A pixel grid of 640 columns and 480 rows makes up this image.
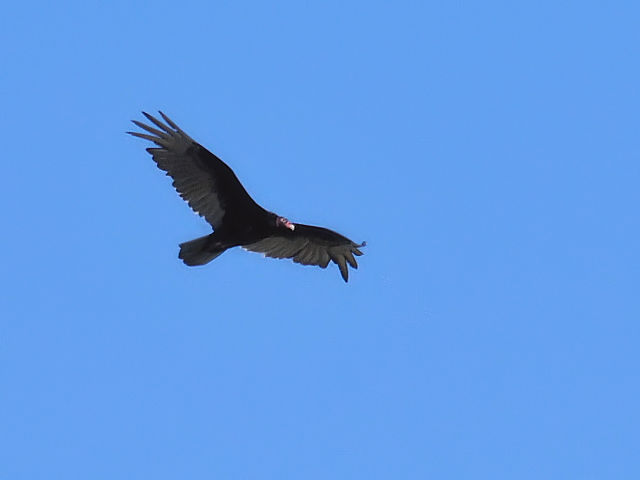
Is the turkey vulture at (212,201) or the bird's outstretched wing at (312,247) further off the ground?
the bird's outstretched wing at (312,247)

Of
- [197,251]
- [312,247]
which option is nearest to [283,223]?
[312,247]

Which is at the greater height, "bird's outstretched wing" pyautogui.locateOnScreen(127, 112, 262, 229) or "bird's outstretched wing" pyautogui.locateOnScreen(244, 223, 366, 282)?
"bird's outstretched wing" pyautogui.locateOnScreen(244, 223, 366, 282)

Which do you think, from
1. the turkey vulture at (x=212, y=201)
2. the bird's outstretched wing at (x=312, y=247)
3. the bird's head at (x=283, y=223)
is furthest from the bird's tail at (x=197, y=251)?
the bird's outstretched wing at (x=312, y=247)

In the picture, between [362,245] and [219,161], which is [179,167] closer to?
[219,161]

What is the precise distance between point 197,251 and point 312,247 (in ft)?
4.90

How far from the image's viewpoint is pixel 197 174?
17812mm

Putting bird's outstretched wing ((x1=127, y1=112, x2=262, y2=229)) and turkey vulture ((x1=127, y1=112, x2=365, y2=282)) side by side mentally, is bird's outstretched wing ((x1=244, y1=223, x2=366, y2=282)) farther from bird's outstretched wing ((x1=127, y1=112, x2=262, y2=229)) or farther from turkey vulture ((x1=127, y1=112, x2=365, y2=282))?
bird's outstretched wing ((x1=127, y1=112, x2=262, y2=229))

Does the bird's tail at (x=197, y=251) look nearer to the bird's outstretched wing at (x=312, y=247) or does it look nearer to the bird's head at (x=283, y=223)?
the bird's head at (x=283, y=223)

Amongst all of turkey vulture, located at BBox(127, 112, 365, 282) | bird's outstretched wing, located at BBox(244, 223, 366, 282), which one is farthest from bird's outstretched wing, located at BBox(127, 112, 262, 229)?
bird's outstretched wing, located at BBox(244, 223, 366, 282)

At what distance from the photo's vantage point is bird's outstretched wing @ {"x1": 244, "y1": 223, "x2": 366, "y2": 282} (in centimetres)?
1853

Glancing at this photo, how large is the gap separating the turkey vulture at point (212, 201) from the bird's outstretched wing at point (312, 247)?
0.02 meters

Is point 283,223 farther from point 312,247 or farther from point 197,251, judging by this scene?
point 197,251

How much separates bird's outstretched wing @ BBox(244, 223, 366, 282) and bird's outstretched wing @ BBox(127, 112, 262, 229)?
0.79 metres

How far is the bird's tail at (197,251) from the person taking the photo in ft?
58.3
